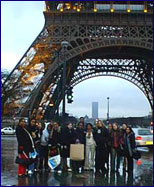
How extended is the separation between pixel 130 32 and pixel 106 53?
22.3 ft

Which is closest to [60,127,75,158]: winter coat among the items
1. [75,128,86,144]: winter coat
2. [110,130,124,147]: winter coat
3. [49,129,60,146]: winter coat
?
[75,128,86,144]: winter coat

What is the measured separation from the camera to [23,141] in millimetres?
11375

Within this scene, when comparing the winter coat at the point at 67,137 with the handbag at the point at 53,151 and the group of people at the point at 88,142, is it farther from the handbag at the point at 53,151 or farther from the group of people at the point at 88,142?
the handbag at the point at 53,151

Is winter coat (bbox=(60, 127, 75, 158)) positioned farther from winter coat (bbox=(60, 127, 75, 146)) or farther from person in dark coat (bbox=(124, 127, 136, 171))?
person in dark coat (bbox=(124, 127, 136, 171))

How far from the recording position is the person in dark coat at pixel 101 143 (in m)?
13.2

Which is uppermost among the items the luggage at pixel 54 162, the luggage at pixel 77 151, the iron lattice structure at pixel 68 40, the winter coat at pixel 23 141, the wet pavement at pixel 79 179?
the iron lattice structure at pixel 68 40

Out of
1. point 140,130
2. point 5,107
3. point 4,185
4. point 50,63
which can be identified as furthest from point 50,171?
point 5,107

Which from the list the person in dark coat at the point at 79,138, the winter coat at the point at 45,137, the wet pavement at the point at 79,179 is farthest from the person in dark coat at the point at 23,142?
the person in dark coat at the point at 79,138

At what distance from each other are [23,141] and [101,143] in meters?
3.13

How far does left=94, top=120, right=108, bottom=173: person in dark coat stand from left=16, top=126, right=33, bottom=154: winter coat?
278 centimetres

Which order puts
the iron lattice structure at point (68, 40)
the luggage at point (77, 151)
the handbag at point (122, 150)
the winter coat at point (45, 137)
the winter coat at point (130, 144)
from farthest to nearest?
1. the iron lattice structure at point (68, 40)
2. the handbag at point (122, 150)
3. the winter coat at point (130, 144)
4. the winter coat at point (45, 137)
5. the luggage at point (77, 151)

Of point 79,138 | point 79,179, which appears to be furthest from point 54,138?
point 79,179

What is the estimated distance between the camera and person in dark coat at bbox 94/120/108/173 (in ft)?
43.5

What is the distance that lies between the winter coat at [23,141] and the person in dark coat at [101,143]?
278 cm
